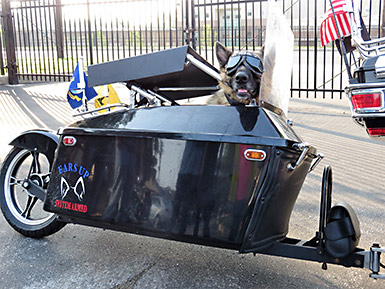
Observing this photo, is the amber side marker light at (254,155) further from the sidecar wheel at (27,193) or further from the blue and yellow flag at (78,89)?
the sidecar wheel at (27,193)

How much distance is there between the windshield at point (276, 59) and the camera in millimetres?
2619

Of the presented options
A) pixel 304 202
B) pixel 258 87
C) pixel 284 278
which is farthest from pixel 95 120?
pixel 304 202

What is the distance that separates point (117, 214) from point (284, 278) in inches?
45.5

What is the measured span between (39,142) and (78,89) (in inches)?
20.5

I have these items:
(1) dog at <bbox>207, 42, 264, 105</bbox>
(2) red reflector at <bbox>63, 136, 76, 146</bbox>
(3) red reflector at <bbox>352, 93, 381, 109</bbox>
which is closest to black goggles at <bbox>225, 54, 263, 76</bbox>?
(1) dog at <bbox>207, 42, 264, 105</bbox>

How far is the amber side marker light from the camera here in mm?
2352

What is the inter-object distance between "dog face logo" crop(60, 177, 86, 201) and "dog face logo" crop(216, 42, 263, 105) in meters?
1.16

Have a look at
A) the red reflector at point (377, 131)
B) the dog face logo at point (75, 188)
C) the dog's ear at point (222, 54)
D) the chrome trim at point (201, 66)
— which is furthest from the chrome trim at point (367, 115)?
the dog face logo at point (75, 188)

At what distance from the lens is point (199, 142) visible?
2498 millimetres

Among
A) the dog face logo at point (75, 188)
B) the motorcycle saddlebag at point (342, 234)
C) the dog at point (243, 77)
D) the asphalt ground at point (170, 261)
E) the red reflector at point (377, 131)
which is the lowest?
the asphalt ground at point (170, 261)

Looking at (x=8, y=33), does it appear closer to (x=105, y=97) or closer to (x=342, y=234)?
(x=105, y=97)

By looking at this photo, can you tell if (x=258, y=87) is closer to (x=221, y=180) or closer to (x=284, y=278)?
(x=221, y=180)

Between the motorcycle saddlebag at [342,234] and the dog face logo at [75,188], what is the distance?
155cm

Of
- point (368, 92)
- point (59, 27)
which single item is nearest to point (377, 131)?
point (368, 92)
